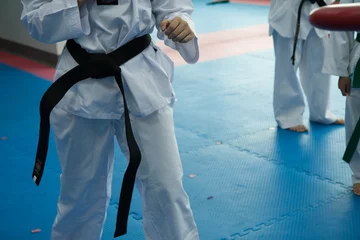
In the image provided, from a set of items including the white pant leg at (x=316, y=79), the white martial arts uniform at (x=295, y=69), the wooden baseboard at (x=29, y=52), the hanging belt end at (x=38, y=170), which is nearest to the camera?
the hanging belt end at (x=38, y=170)

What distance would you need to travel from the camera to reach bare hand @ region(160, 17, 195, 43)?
6.71 feet

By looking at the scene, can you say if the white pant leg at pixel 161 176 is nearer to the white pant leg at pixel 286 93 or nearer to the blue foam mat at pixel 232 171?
the blue foam mat at pixel 232 171

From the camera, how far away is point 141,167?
2.22 m

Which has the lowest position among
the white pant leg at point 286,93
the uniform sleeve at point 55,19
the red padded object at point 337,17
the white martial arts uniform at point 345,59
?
the white pant leg at point 286,93

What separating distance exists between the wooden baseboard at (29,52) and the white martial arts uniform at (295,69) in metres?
3.18

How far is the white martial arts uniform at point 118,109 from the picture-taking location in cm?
207

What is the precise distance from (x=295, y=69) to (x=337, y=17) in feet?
11.8

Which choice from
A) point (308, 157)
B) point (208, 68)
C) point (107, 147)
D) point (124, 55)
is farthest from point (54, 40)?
point (208, 68)

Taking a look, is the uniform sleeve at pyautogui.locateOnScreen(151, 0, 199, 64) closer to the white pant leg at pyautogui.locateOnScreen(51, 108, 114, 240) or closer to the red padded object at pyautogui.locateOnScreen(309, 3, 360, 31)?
the white pant leg at pyautogui.locateOnScreen(51, 108, 114, 240)

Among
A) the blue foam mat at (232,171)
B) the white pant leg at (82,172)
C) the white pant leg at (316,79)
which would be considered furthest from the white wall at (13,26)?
the white pant leg at (82,172)

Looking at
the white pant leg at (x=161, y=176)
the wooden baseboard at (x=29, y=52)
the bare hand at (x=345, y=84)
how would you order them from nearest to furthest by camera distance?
1. the white pant leg at (x=161, y=176)
2. the bare hand at (x=345, y=84)
3. the wooden baseboard at (x=29, y=52)

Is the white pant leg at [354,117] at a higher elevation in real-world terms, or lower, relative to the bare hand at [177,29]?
lower

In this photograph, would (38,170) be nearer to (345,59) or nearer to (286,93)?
(345,59)

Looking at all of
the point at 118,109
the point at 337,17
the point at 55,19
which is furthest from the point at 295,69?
the point at 337,17
